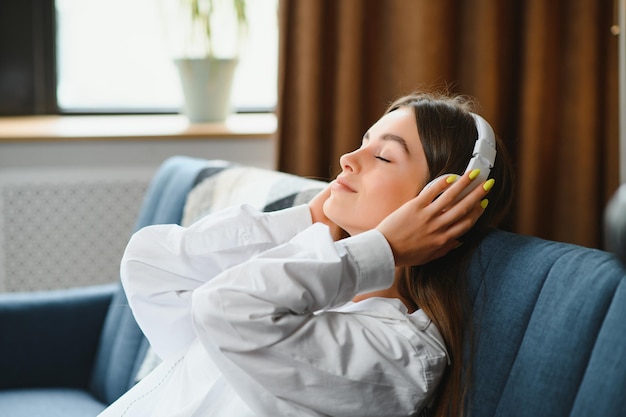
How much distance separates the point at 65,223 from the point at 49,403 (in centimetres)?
91

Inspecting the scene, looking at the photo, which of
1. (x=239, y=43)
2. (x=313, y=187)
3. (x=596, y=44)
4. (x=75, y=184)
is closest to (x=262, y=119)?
(x=239, y=43)

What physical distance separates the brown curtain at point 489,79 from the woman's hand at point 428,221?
1244 millimetres

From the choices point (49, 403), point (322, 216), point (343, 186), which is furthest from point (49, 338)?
point (343, 186)

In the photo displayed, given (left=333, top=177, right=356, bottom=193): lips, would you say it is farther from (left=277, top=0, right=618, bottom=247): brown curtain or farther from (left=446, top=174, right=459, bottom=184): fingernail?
(left=277, top=0, right=618, bottom=247): brown curtain

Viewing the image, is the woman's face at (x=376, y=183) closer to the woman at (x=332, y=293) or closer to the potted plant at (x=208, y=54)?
the woman at (x=332, y=293)

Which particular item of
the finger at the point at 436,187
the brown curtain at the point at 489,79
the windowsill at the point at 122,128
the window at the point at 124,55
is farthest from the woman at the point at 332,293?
the window at the point at 124,55

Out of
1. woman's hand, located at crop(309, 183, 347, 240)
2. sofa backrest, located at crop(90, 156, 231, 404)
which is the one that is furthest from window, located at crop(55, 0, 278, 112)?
woman's hand, located at crop(309, 183, 347, 240)

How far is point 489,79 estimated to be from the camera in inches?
96.4

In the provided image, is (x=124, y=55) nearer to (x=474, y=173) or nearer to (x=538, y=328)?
(x=474, y=173)

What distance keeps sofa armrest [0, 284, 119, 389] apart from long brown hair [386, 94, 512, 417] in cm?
108

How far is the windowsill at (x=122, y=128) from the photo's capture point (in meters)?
2.66

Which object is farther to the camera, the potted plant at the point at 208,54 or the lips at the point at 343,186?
the potted plant at the point at 208,54

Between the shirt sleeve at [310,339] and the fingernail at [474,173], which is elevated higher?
the fingernail at [474,173]

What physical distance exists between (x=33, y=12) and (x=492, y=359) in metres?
2.36
